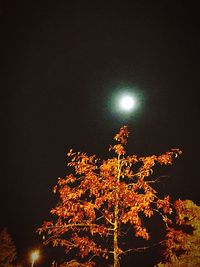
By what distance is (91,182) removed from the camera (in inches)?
416

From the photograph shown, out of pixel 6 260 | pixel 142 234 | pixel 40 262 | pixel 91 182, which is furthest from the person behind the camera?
pixel 40 262

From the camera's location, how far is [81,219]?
1016 centimetres

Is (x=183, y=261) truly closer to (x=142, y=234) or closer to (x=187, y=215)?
(x=187, y=215)

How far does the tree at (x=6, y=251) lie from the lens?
103ft

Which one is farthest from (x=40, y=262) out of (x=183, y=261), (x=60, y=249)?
(x=183, y=261)

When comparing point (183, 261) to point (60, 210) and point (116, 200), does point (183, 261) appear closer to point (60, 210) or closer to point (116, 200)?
point (116, 200)

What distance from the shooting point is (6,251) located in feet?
105

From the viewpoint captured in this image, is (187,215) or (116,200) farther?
(187,215)

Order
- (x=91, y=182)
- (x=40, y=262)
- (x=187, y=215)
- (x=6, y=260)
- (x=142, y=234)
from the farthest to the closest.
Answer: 1. (x=40, y=262)
2. (x=6, y=260)
3. (x=187, y=215)
4. (x=91, y=182)
5. (x=142, y=234)

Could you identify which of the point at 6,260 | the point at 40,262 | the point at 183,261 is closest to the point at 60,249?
the point at 40,262

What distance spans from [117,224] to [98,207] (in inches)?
33.0

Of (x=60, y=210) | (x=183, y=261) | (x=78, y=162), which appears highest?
(x=78, y=162)

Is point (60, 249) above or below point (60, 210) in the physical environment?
above

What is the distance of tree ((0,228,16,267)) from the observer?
31.3 m
